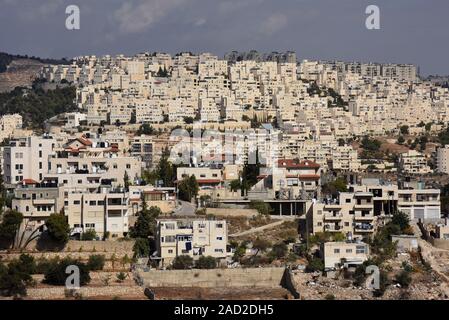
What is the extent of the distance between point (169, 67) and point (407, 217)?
35823mm

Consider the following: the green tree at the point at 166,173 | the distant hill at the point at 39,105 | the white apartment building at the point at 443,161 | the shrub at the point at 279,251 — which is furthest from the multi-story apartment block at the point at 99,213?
the distant hill at the point at 39,105

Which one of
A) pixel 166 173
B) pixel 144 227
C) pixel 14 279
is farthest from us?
pixel 166 173

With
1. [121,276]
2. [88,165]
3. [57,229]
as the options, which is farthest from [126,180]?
[121,276]

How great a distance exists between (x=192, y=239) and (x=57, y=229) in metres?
2.28

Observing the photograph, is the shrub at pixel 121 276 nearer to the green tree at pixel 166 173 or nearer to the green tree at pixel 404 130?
the green tree at pixel 166 173

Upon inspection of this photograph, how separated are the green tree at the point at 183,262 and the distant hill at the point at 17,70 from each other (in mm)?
46647

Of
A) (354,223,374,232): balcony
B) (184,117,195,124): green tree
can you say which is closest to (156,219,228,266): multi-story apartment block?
(354,223,374,232): balcony

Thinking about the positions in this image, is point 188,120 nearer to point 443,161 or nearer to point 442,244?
point 443,161

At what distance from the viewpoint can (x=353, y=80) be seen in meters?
55.3

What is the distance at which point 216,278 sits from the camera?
62.6 feet

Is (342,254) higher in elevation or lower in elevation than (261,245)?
lower

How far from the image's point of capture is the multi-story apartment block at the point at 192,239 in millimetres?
19469
